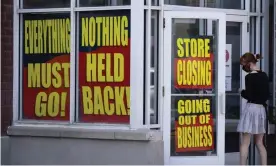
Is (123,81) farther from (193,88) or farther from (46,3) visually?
(46,3)

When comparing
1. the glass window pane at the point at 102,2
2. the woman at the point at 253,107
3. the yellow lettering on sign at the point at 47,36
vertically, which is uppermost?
the glass window pane at the point at 102,2

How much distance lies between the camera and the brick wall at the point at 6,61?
891 centimetres

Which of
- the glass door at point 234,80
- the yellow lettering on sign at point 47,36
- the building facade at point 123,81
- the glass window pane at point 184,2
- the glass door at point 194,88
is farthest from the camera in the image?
the glass door at point 234,80

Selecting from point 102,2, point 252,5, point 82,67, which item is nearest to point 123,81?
point 82,67

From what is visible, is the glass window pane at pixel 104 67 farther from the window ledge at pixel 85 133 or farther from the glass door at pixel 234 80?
the glass door at pixel 234 80

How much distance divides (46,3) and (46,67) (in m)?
0.99

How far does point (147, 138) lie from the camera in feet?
26.6

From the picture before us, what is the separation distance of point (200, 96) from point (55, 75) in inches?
87.7

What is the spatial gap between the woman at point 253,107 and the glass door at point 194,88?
1.07 feet

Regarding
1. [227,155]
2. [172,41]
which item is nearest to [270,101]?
[227,155]

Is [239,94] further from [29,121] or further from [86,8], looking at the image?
[29,121]

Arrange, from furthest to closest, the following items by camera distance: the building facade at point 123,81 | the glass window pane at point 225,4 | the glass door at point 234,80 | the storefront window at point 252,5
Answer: the storefront window at point 252,5, the glass door at point 234,80, the glass window pane at point 225,4, the building facade at point 123,81

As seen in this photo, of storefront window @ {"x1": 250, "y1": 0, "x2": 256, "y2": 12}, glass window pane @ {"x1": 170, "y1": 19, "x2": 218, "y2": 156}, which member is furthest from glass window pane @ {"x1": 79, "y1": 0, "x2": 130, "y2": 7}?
storefront window @ {"x1": 250, "y1": 0, "x2": 256, "y2": 12}

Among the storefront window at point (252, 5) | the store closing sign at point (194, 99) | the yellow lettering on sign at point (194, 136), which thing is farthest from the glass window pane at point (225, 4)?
the yellow lettering on sign at point (194, 136)
